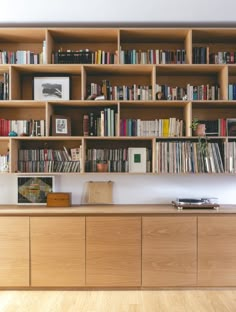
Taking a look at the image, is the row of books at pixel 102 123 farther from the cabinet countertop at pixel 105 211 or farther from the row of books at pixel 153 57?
the cabinet countertop at pixel 105 211

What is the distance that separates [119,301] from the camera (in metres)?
3.05

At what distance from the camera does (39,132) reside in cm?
356

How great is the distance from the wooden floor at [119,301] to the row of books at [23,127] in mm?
1508

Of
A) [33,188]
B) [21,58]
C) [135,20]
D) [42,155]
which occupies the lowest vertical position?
[33,188]

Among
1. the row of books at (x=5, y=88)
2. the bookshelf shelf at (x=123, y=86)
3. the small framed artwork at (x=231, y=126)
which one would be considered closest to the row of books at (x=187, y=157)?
the bookshelf shelf at (x=123, y=86)

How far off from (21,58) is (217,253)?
2.64 meters

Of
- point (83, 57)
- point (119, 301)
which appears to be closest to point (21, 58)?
point (83, 57)

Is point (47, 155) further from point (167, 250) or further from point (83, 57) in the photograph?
point (167, 250)

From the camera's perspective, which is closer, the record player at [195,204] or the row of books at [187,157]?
the record player at [195,204]

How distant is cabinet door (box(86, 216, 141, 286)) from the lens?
3.24 meters

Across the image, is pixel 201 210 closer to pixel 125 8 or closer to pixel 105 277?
pixel 105 277

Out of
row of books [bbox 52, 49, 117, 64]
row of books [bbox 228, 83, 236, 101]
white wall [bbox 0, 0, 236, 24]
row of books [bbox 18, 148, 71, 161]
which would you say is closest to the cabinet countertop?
row of books [bbox 18, 148, 71, 161]

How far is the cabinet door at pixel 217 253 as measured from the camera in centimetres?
323

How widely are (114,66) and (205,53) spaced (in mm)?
909
